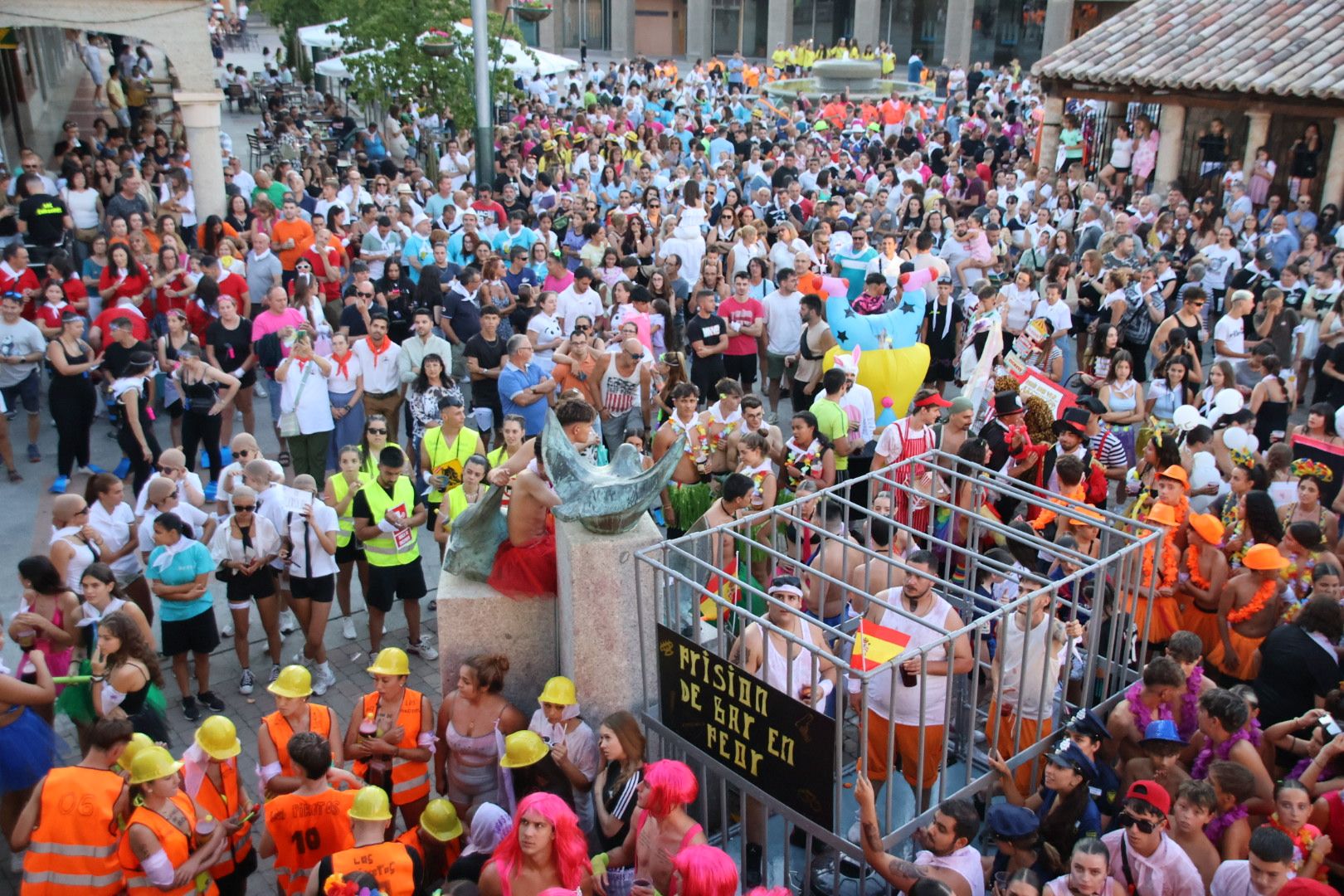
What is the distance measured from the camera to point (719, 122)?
83.4 feet

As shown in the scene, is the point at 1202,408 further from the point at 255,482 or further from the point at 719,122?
the point at 719,122

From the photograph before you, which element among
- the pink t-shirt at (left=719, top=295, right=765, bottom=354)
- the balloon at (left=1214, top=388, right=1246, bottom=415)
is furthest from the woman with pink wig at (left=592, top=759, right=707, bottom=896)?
the pink t-shirt at (left=719, top=295, right=765, bottom=354)

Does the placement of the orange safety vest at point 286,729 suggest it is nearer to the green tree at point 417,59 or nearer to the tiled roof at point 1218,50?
the green tree at point 417,59

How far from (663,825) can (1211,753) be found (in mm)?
2631

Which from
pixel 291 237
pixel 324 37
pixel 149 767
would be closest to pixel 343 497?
pixel 149 767

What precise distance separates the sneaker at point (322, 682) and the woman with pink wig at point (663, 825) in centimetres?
343

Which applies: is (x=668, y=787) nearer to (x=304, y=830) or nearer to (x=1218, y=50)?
(x=304, y=830)

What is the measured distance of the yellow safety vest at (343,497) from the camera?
26.7 feet

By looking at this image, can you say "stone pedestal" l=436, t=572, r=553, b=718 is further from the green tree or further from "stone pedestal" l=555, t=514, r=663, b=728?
the green tree

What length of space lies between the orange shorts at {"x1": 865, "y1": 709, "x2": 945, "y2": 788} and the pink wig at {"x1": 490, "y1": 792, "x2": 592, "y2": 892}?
177cm

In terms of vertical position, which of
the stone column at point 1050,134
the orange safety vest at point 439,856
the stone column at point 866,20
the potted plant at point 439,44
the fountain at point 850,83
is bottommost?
the orange safety vest at point 439,856

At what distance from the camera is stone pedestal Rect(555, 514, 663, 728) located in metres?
5.89

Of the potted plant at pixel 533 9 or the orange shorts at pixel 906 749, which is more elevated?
the potted plant at pixel 533 9

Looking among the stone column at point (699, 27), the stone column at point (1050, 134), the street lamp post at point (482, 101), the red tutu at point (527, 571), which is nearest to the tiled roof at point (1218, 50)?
the stone column at point (1050, 134)
